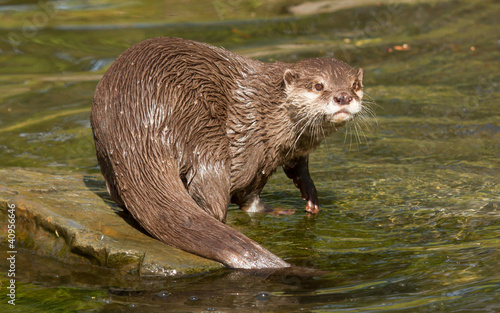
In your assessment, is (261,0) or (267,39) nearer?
(267,39)

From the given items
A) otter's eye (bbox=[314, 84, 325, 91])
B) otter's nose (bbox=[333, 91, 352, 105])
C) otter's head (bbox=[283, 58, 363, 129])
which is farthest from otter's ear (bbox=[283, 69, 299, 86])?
otter's nose (bbox=[333, 91, 352, 105])

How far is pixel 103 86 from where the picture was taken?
357cm

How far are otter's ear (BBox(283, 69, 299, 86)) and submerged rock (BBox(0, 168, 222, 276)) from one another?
108 cm

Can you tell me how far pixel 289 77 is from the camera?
393 centimetres

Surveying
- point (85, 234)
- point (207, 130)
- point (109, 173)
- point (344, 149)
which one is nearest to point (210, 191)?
point (207, 130)

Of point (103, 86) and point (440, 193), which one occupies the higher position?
point (103, 86)

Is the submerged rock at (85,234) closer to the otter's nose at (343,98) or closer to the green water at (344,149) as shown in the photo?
the green water at (344,149)

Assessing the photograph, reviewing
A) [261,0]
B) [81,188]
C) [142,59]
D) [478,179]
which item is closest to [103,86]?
[142,59]

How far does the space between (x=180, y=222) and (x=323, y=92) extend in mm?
1045

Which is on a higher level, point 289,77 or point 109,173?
point 289,77

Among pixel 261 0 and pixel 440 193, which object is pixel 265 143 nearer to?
pixel 440 193

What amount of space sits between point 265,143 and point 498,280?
1470 millimetres

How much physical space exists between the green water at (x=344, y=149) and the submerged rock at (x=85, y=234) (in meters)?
0.09

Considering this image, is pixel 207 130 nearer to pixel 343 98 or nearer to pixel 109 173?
pixel 109 173
